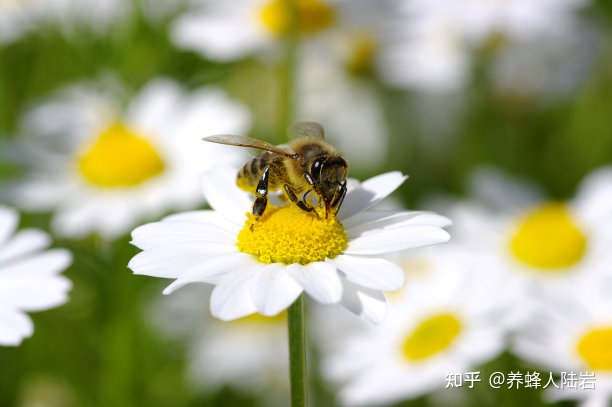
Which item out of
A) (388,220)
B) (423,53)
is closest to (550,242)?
(388,220)

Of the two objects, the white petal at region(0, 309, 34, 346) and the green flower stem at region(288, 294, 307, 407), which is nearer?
the green flower stem at region(288, 294, 307, 407)

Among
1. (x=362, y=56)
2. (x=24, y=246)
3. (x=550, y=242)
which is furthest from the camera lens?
(x=362, y=56)

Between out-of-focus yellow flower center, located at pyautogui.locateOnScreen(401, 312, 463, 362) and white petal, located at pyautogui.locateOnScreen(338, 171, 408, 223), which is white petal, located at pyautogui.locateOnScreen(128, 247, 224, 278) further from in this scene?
out-of-focus yellow flower center, located at pyautogui.locateOnScreen(401, 312, 463, 362)

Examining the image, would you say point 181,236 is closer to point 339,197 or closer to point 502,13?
point 339,197

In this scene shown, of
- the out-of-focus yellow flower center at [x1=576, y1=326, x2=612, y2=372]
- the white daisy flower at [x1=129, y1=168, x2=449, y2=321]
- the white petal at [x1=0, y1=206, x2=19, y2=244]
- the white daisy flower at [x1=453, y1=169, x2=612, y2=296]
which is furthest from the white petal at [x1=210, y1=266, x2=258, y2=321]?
the white daisy flower at [x1=453, y1=169, x2=612, y2=296]

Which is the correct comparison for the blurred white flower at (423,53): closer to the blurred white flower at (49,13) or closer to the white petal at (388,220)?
the blurred white flower at (49,13)

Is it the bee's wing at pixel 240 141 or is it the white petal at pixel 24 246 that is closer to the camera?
the bee's wing at pixel 240 141

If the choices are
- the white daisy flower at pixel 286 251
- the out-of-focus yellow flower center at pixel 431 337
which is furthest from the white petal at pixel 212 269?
the out-of-focus yellow flower center at pixel 431 337
